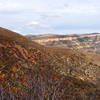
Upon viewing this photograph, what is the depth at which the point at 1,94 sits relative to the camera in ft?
28.2

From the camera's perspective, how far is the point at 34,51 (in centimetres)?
4978

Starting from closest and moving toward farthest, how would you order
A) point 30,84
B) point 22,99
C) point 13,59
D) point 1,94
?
1. point 1,94
2. point 22,99
3. point 30,84
4. point 13,59

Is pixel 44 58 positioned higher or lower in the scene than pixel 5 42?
lower

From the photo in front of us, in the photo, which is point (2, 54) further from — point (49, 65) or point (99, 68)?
point (99, 68)

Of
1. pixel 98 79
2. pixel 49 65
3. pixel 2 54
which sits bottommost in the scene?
pixel 98 79

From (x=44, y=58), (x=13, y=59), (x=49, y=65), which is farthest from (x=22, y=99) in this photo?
(x=44, y=58)

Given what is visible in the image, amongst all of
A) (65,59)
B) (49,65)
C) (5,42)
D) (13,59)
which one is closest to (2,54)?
(13,59)

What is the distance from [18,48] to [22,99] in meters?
35.8

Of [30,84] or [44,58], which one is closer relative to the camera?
[30,84]

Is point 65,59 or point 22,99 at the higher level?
point 22,99

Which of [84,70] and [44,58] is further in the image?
[84,70]

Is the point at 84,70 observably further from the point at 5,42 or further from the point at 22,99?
the point at 22,99

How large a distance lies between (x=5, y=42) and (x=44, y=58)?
8151mm

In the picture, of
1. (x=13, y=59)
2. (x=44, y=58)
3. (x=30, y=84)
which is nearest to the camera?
(x=30, y=84)
